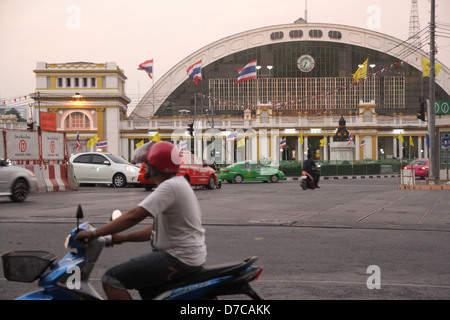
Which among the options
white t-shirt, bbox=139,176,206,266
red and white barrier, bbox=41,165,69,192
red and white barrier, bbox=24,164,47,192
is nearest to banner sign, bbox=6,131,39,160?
red and white barrier, bbox=24,164,47,192

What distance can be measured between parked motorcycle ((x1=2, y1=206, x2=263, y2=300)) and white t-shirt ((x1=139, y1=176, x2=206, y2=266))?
147 millimetres

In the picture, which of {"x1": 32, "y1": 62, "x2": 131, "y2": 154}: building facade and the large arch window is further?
the large arch window

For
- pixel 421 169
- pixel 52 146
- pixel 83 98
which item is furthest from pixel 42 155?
pixel 83 98

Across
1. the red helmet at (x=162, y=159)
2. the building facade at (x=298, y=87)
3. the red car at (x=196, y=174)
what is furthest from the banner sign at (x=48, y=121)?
the building facade at (x=298, y=87)

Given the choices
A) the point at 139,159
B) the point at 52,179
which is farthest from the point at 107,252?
the point at 52,179

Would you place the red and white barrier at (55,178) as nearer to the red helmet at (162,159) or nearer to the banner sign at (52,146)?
the banner sign at (52,146)

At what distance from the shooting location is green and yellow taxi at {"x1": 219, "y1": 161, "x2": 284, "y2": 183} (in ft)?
110

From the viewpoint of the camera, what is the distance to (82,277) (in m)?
3.49

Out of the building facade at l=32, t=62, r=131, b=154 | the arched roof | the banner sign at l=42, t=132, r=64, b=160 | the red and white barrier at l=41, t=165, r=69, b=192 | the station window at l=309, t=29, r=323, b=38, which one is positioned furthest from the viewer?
the arched roof

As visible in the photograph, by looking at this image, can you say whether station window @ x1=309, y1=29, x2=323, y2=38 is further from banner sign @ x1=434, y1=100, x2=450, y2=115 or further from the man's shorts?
the man's shorts

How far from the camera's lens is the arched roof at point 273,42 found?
96.1 m

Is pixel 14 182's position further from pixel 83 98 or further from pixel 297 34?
pixel 297 34

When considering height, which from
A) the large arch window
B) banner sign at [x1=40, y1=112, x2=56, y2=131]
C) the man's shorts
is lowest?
the man's shorts
